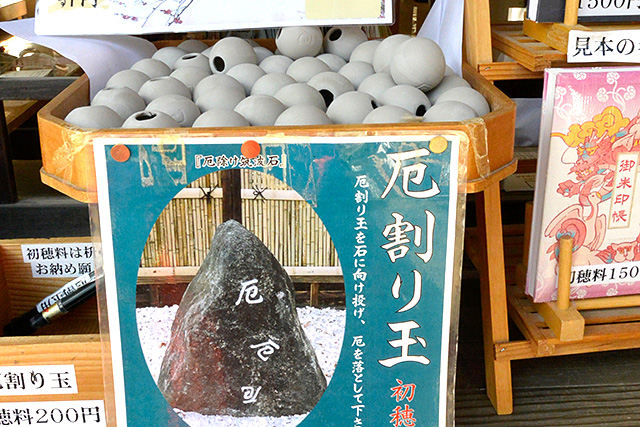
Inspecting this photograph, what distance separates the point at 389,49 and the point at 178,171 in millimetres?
538

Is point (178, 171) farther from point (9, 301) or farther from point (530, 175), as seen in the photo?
point (530, 175)

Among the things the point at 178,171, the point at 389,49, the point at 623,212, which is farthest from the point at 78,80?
the point at 623,212

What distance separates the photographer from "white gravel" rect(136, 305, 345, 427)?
1.03m

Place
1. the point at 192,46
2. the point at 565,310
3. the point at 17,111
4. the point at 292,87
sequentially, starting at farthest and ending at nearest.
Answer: the point at 17,111 → the point at 192,46 → the point at 565,310 → the point at 292,87

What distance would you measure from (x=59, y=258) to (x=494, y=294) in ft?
3.34

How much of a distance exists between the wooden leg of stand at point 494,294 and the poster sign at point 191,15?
465 mm

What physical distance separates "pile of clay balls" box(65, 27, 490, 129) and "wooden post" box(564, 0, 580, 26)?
23 cm

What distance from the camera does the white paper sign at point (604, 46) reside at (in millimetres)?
1186

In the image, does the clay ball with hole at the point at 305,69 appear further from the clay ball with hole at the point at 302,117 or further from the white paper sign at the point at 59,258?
the white paper sign at the point at 59,258

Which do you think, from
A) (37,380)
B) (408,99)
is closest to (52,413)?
(37,380)

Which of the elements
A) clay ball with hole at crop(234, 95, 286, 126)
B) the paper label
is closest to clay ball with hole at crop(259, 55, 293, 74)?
the paper label

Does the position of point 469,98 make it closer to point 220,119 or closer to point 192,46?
point 220,119

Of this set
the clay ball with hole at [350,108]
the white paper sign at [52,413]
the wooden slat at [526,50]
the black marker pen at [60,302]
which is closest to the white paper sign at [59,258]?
the black marker pen at [60,302]

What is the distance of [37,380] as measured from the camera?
1.18 meters
